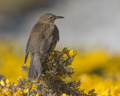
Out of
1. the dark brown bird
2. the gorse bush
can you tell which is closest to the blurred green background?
the dark brown bird

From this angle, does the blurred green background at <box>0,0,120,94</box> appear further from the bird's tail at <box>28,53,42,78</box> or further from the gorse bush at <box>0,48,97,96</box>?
the gorse bush at <box>0,48,97,96</box>

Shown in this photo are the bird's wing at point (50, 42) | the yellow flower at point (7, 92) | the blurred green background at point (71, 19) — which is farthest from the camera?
the blurred green background at point (71, 19)

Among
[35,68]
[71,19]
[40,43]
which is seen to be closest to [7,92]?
[35,68]

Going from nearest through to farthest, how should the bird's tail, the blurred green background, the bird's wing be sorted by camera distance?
the bird's tail
the bird's wing
the blurred green background

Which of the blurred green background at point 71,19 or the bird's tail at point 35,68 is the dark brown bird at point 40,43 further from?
the blurred green background at point 71,19

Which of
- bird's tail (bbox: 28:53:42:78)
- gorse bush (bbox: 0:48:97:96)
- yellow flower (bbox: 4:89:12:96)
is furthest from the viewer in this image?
bird's tail (bbox: 28:53:42:78)

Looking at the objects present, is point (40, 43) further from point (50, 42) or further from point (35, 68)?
point (35, 68)

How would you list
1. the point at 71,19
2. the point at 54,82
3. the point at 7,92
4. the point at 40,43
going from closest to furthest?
the point at 7,92, the point at 54,82, the point at 40,43, the point at 71,19

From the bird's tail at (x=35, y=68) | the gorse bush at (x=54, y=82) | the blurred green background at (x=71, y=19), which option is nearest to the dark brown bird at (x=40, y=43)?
the bird's tail at (x=35, y=68)

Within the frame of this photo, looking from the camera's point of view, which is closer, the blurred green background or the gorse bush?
Answer: the gorse bush

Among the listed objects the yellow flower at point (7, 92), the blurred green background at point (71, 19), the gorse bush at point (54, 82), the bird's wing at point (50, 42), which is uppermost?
the blurred green background at point (71, 19)

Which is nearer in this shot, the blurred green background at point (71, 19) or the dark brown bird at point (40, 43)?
the dark brown bird at point (40, 43)

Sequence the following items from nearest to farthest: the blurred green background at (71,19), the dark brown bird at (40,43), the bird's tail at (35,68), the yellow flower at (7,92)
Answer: the yellow flower at (7,92) → the bird's tail at (35,68) → the dark brown bird at (40,43) → the blurred green background at (71,19)
